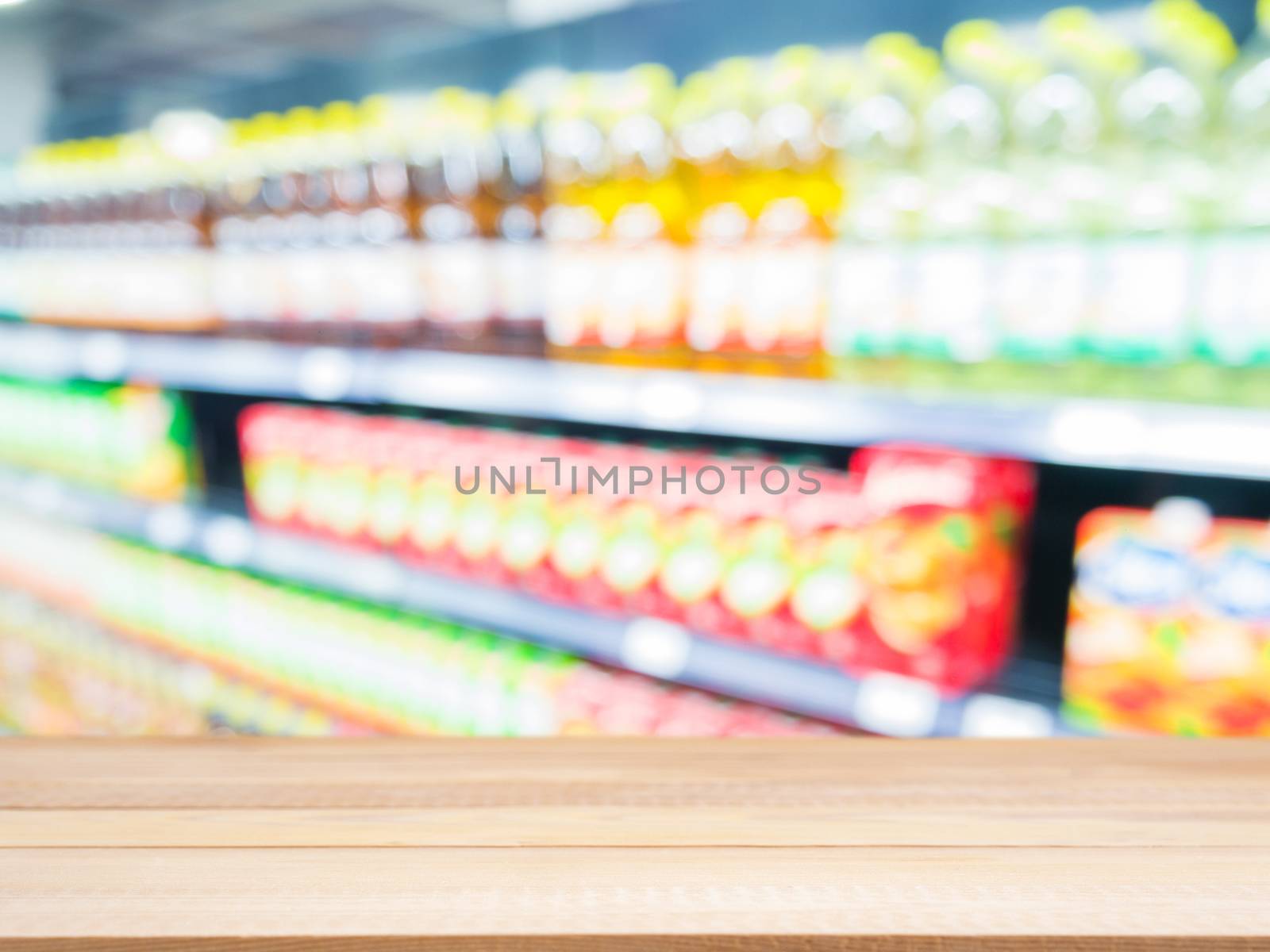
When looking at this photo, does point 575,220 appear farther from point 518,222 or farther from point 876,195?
point 876,195

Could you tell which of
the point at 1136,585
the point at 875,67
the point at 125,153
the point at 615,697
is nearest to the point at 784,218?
the point at 875,67

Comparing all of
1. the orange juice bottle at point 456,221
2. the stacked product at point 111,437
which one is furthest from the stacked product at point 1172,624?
the stacked product at point 111,437

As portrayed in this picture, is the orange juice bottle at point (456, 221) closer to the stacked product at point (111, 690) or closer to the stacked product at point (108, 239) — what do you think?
the stacked product at point (108, 239)

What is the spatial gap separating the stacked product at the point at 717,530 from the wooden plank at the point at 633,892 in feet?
2.71

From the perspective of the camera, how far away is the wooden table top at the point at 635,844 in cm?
36

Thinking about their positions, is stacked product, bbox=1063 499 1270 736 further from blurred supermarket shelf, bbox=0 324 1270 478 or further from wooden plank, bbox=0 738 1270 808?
wooden plank, bbox=0 738 1270 808

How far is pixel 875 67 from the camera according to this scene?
4.17 ft

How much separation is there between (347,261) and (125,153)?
1030 mm

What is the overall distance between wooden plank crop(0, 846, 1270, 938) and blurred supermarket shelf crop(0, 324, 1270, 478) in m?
0.58

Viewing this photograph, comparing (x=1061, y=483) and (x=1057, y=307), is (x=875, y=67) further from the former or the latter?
(x=1061, y=483)

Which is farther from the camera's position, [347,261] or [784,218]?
[347,261]

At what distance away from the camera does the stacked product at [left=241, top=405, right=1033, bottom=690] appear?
1245 mm

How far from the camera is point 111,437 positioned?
2.33 m

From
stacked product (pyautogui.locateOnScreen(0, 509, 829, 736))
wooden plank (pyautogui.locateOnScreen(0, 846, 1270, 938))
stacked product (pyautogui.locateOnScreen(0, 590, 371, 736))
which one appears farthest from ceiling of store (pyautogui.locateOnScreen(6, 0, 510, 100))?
wooden plank (pyautogui.locateOnScreen(0, 846, 1270, 938))
